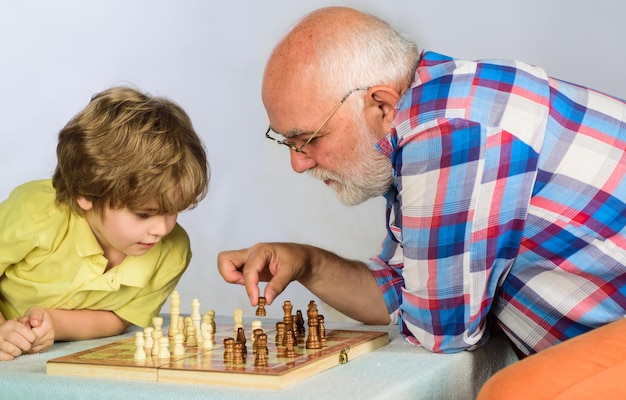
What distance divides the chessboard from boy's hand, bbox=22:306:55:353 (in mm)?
182

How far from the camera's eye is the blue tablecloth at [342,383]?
5.34 ft

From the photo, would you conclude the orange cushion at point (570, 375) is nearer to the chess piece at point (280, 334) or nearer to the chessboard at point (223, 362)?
the chessboard at point (223, 362)

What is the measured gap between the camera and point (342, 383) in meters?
1.71

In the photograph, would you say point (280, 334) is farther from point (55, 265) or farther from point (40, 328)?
point (55, 265)

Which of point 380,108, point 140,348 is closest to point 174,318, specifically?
point 140,348

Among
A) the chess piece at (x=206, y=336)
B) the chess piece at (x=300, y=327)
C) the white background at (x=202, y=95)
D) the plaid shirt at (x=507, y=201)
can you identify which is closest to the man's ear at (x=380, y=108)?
the plaid shirt at (x=507, y=201)

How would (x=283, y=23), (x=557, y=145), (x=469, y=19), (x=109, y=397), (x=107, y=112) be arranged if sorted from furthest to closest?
(x=283, y=23), (x=469, y=19), (x=107, y=112), (x=557, y=145), (x=109, y=397)

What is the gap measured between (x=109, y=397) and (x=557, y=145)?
1.02 m

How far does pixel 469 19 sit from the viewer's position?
12.1 feet

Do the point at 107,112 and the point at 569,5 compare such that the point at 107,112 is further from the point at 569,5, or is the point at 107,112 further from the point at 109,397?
the point at 569,5

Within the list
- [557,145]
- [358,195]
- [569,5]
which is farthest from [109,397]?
[569,5]

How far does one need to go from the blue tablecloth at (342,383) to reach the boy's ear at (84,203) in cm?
38

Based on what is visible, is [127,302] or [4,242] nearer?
[4,242]

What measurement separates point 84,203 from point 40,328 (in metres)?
0.36
